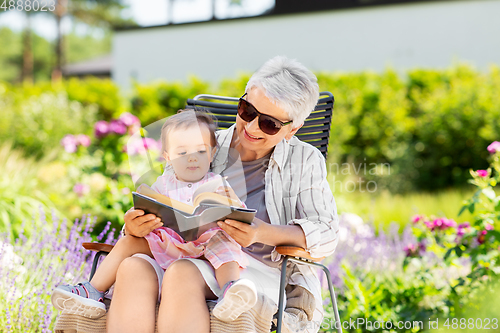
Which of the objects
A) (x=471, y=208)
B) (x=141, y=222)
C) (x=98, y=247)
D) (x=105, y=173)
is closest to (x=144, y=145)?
(x=141, y=222)

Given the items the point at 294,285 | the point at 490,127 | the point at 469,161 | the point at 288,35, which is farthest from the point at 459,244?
the point at 288,35

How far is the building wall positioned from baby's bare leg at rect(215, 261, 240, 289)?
822cm

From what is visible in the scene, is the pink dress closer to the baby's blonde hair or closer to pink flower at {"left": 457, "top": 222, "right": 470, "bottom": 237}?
the baby's blonde hair

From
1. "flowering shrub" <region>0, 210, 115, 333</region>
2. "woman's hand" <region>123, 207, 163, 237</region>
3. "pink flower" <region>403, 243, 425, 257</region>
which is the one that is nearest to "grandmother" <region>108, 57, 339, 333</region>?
"woman's hand" <region>123, 207, 163, 237</region>

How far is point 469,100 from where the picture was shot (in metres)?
7.38

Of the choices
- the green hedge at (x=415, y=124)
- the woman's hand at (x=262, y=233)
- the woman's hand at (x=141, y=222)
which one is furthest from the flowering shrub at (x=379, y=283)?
the green hedge at (x=415, y=124)

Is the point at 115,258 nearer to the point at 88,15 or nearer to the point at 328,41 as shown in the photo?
the point at 328,41

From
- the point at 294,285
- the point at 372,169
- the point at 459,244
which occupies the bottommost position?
the point at 372,169

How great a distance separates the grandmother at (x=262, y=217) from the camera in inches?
62.5

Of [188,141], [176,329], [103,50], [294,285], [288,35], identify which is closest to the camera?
[176,329]

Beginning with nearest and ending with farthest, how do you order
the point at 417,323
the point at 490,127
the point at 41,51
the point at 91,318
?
1. the point at 91,318
2. the point at 417,323
3. the point at 490,127
4. the point at 41,51

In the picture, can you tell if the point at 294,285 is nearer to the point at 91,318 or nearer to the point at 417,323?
the point at 91,318

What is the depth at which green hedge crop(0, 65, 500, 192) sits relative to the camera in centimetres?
742

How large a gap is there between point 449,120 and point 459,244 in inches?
200
